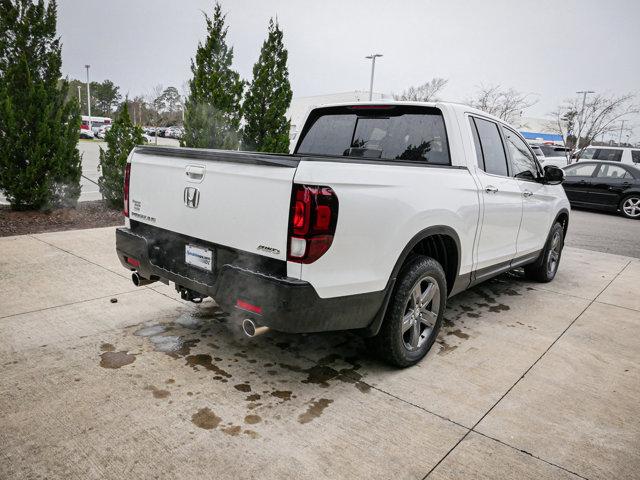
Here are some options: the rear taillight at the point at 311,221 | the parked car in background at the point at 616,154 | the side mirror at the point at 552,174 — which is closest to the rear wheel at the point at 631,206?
the parked car in background at the point at 616,154

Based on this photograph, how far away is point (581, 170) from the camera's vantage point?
1414 cm

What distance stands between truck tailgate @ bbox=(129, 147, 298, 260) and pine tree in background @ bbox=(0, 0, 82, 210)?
5.18 m

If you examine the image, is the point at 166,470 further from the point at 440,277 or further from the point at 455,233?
the point at 455,233

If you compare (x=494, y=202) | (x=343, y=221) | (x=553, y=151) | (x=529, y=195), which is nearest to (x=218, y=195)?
(x=343, y=221)

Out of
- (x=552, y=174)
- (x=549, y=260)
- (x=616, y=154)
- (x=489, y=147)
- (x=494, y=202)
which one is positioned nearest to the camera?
(x=494, y=202)

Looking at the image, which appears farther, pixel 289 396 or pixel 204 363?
pixel 204 363

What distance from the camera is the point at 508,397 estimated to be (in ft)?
9.65

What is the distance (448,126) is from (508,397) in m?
2.03

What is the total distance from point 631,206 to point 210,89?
40.2ft

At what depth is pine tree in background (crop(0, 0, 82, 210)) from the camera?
720cm

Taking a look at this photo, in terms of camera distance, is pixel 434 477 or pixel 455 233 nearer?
pixel 434 477

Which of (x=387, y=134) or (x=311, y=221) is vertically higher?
(x=387, y=134)

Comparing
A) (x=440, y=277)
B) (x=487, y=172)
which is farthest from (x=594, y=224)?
(x=440, y=277)

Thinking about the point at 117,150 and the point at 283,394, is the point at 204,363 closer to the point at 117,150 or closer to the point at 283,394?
the point at 283,394
